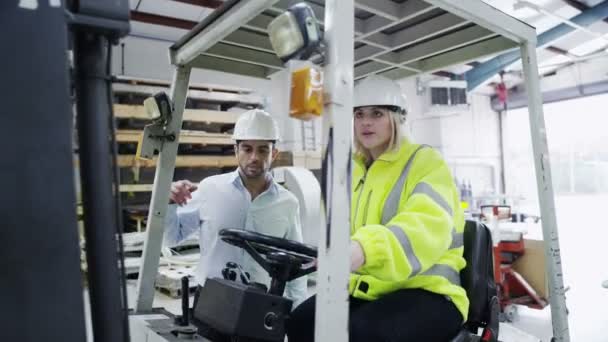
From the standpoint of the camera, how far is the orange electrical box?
1229 mm

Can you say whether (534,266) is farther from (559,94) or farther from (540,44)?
(559,94)

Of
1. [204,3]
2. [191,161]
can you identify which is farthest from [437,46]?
[204,3]

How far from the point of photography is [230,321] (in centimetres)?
168

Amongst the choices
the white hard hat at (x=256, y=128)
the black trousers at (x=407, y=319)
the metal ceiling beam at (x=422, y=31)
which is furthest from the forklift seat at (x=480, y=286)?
the white hard hat at (x=256, y=128)

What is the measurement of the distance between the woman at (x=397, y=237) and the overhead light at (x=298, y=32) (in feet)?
1.97

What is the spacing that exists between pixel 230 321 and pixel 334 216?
0.71m

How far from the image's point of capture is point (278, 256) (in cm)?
181

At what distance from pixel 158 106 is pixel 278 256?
96 centimetres

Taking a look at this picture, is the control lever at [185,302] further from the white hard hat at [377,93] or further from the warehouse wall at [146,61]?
the warehouse wall at [146,61]

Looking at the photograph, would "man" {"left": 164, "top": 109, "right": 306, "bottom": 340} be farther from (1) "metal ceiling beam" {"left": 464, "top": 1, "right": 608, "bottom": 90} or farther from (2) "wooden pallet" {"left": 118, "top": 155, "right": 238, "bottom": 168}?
(1) "metal ceiling beam" {"left": 464, "top": 1, "right": 608, "bottom": 90}

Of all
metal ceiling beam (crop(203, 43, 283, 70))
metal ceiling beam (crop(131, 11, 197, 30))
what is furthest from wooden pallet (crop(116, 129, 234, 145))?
metal ceiling beam (crop(203, 43, 283, 70))

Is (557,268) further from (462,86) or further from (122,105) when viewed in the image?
(462,86)

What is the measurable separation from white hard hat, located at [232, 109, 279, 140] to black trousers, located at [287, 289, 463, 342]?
1.38m

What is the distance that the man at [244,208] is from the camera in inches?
115
